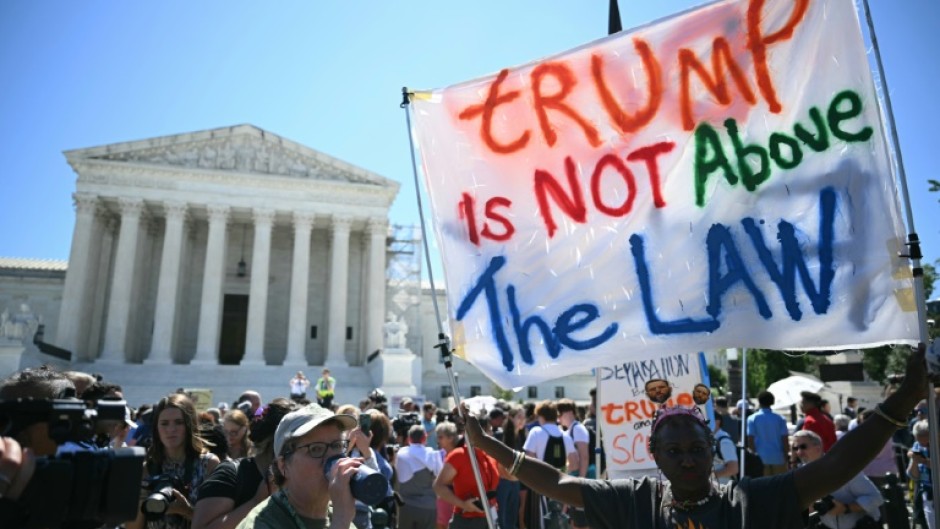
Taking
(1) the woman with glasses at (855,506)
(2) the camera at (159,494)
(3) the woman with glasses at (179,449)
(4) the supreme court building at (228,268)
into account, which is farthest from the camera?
(4) the supreme court building at (228,268)

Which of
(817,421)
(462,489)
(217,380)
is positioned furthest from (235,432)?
(217,380)

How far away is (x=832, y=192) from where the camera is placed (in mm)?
2912

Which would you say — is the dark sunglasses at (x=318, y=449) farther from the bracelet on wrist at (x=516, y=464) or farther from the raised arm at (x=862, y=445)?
the raised arm at (x=862, y=445)

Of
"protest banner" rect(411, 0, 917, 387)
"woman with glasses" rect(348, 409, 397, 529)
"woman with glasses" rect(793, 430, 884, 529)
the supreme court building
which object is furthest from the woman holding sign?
the supreme court building

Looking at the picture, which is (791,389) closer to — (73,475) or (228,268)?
(73,475)

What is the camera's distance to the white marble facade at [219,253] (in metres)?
31.2

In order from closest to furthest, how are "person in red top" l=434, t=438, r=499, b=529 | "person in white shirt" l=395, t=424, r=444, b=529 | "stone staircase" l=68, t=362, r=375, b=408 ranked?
"person in red top" l=434, t=438, r=499, b=529
"person in white shirt" l=395, t=424, r=444, b=529
"stone staircase" l=68, t=362, r=375, b=408

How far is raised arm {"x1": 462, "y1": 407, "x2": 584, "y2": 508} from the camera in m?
2.53

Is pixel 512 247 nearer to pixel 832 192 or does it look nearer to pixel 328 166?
pixel 832 192

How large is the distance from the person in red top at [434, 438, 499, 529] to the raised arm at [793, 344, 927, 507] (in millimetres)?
3507

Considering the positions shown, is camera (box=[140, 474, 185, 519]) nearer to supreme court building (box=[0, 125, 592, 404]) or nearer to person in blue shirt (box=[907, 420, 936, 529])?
person in blue shirt (box=[907, 420, 936, 529])

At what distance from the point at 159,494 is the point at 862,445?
2.85 m

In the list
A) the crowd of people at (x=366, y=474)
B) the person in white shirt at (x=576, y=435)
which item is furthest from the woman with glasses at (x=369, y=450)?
the person in white shirt at (x=576, y=435)

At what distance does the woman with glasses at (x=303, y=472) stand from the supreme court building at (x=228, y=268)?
26.7 m
